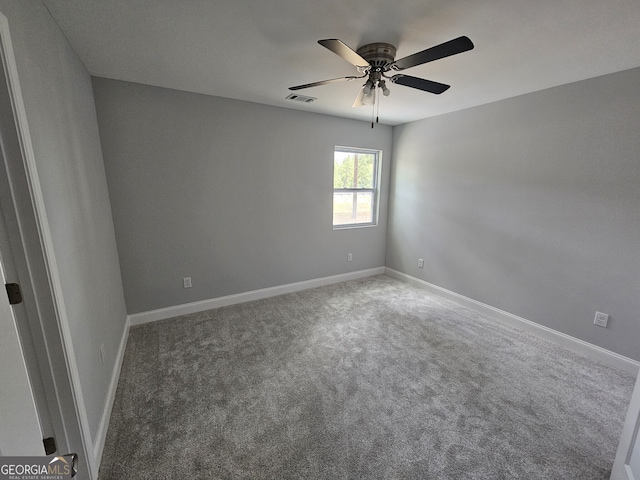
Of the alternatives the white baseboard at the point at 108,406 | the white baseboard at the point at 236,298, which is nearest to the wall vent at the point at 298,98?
the white baseboard at the point at 236,298

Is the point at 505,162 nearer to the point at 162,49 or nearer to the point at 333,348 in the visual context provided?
the point at 333,348

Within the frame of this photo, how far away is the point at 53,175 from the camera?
1.34 metres

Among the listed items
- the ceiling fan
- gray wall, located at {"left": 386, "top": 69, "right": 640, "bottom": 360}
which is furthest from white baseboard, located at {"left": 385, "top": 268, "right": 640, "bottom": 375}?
the ceiling fan

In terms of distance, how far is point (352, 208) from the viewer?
14.0 ft

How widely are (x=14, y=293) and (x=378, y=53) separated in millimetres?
2329

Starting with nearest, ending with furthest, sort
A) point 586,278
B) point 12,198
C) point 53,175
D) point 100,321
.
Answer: point 12,198 < point 53,175 < point 100,321 < point 586,278

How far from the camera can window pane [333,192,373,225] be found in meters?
4.13

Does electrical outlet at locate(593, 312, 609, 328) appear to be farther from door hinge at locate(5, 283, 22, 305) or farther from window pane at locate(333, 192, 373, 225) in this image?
door hinge at locate(5, 283, 22, 305)

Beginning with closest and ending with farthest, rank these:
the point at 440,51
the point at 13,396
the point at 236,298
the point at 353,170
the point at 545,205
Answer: the point at 13,396 → the point at 440,51 → the point at 545,205 → the point at 236,298 → the point at 353,170

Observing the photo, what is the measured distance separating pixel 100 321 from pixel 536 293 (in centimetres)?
388

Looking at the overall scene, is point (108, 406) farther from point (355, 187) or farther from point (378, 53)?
point (355, 187)

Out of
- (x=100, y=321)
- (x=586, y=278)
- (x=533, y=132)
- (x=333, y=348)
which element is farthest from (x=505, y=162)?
(x=100, y=321)

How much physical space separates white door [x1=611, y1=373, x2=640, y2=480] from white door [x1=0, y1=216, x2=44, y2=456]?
8.13 feet

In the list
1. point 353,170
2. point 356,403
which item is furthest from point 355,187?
point 356,403
